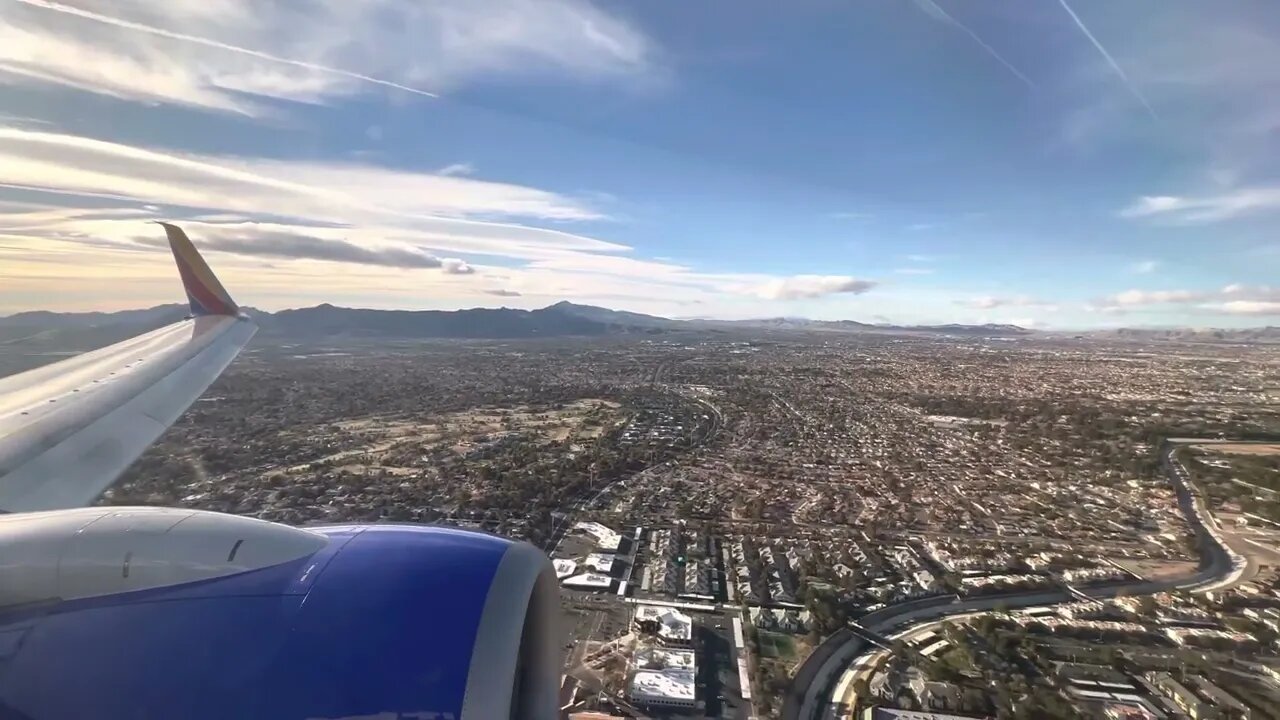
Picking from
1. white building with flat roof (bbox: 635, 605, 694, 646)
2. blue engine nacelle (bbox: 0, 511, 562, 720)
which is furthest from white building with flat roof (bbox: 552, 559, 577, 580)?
blue engine nacelle (bbox: 0, 511, 562, 720)

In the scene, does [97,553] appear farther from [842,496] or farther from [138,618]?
[842,496]

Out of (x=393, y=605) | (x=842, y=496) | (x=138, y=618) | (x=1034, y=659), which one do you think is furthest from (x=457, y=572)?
(x=842, y=496)

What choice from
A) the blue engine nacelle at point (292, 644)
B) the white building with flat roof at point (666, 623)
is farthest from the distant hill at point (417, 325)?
the blue engine nacelle at point (292, 644)

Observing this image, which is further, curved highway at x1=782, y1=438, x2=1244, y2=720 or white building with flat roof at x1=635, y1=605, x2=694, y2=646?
white building with flat roof at x1=635, y1=605, x2=694, y2=646

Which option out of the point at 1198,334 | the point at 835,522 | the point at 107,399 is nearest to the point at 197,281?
the point at 107,399

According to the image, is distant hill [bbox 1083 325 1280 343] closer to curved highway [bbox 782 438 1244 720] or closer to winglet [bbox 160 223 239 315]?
curved highway [bbox 782 438 1244 720]

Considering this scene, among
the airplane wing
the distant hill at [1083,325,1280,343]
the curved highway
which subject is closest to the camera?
the airplane wing

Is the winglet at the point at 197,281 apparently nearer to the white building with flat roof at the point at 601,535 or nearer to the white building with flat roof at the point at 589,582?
the white building with flat roof at the point at 589,582

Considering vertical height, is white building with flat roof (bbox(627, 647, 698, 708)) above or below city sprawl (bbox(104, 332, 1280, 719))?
below
